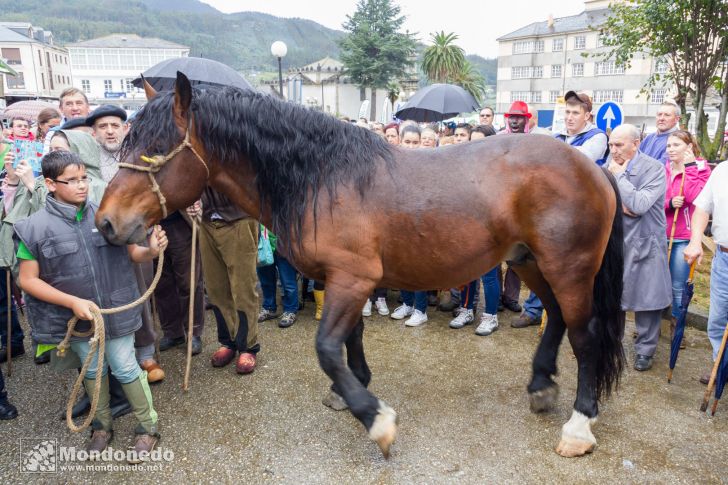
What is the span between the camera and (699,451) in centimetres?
281

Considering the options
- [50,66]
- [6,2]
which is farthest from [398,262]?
[6,2]

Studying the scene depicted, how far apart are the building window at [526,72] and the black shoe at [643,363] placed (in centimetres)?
5932

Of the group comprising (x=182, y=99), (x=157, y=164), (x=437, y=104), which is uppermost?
(x=437, y=104)

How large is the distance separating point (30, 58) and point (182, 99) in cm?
8220

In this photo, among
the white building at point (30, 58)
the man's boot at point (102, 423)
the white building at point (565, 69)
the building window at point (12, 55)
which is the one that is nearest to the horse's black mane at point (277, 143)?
the man's boot at point (102, 423)

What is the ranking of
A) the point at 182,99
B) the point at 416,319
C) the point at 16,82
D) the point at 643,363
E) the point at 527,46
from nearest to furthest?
1. the point at 182,99
2. the point at 643,363
3. the point at 416,319
4. the point at 527,46
5. the point at 16,82

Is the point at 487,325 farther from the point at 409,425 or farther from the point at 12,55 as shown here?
the point at 12,55

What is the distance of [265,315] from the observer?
16.6ft

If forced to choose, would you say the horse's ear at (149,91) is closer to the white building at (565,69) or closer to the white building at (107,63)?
the white building at (565,69)

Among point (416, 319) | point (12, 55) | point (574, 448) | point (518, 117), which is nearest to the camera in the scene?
point (574, 448)

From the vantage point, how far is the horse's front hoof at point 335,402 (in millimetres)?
3291

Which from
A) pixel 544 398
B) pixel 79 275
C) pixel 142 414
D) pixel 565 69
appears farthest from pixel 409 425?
pixel 565 69

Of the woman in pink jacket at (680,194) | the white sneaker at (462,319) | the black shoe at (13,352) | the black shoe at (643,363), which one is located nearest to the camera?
the black shoe at (643,363)

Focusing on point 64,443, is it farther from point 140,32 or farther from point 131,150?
point 140,32
